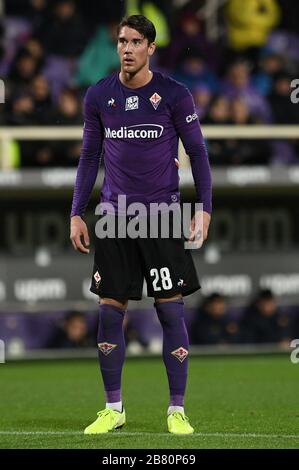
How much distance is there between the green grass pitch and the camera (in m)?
5.30

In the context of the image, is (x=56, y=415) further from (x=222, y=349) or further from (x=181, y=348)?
(x=222, y=349)

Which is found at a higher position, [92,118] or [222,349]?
[92,118]

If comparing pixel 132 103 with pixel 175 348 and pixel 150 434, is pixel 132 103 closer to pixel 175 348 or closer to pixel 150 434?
pixel 175 348

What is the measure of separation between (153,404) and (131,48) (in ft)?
8.56

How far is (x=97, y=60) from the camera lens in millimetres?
13195

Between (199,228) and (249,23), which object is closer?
(199,228)

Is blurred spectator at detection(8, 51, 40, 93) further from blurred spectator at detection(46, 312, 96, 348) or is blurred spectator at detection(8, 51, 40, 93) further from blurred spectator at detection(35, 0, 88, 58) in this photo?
blurred spectator at detection(46, 312, 96, 348)

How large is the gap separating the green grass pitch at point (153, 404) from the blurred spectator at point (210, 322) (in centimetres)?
92

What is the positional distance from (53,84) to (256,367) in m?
4.22

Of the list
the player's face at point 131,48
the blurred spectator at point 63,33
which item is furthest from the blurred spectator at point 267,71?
the player's face at point 131,48

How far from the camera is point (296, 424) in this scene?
602 cm

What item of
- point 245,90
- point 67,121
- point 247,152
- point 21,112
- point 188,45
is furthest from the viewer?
point 188,45

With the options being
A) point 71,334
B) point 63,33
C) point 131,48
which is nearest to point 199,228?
point 131,48

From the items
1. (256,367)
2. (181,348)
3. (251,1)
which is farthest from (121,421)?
(251,1)
